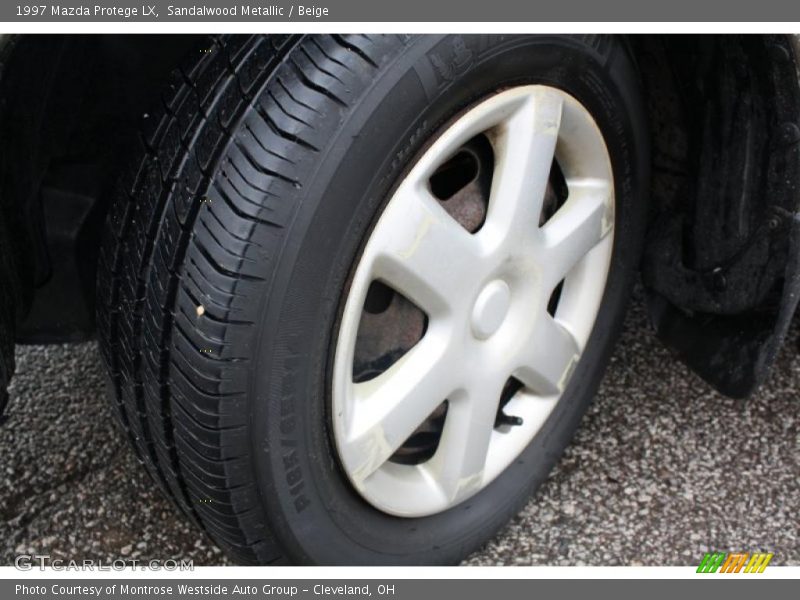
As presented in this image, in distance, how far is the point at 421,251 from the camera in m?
1.35

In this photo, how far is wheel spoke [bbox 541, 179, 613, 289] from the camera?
1.60 metres

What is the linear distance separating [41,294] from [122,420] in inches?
13.3

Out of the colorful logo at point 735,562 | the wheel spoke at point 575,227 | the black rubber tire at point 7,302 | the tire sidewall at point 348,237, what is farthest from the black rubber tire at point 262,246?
the colorful logo at point 735,562

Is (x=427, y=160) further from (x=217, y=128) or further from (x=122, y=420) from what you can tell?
(x=122, y=420)

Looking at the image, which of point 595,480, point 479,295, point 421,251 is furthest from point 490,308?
point 595,480

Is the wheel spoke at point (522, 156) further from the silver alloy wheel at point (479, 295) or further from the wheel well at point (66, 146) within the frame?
the wheel well at point (66, 146)

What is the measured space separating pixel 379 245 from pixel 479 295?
25 centimetres

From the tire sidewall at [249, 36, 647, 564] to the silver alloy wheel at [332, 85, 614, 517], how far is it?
28mm

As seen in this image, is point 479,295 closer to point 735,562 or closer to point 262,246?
point 262,246

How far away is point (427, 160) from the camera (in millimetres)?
1320

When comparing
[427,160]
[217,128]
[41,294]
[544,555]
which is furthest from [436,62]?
[544,555]

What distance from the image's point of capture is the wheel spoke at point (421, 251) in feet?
4.29

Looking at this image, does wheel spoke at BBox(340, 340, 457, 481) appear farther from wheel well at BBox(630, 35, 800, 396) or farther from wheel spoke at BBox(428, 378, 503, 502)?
wheel well at BBox(630, 35, 800, 396)

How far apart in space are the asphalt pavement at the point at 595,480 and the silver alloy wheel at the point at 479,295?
244mm
